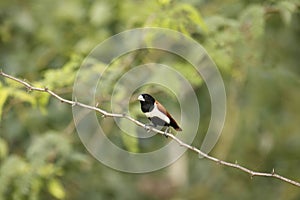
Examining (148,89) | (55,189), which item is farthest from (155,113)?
(55,189)

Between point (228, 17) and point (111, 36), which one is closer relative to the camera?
point (228, 17)

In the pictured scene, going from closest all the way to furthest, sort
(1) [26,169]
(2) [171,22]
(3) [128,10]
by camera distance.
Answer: (2) [171,22] → (1) [26,169] → (3) [128,10]

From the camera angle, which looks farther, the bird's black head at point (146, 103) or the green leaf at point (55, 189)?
the green leaf at point (55, 189)

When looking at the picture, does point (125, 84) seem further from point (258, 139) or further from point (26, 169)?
point (258, 139)

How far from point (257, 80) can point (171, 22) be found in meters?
1.03

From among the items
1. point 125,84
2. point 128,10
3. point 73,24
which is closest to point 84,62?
point 125,84

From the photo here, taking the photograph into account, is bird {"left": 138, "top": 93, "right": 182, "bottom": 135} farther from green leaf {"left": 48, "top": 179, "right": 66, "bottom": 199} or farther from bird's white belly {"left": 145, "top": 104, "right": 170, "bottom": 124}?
green leaf {"left": 48, "top": 179, "right": 66, "bottom": 199}

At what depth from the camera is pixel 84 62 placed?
4.77 m

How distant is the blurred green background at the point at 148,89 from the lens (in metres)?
4.70

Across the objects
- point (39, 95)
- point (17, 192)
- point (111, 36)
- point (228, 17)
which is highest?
point (111, 36)

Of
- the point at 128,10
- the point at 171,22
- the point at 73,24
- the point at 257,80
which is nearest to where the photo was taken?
the point at 171,22

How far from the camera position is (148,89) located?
479 cm

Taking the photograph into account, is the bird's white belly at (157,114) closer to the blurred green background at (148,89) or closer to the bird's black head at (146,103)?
the bird's black head at (146,103)

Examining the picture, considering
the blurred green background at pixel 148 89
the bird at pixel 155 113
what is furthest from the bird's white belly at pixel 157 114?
the blurred green background at pixel 148 89
